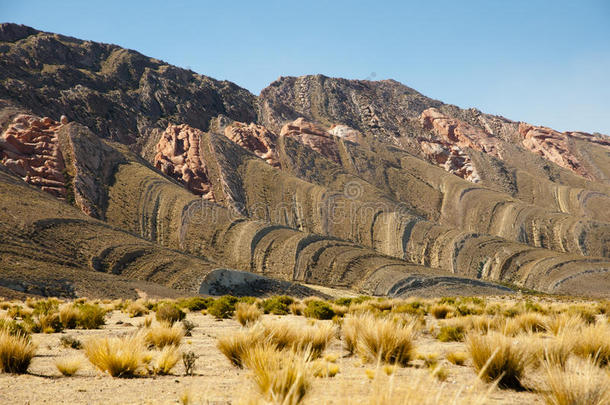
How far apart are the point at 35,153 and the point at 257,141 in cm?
5235

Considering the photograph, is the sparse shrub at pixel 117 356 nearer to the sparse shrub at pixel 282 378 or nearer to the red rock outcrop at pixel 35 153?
the sparse shrub at pixel 282 378

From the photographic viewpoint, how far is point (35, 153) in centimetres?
7606

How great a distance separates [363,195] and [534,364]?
284 ft

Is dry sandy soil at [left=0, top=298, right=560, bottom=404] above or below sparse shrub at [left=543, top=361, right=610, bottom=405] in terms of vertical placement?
below

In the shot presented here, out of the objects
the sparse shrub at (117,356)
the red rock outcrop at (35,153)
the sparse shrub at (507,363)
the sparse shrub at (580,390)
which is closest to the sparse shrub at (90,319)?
the sparse shrub at (117,356)

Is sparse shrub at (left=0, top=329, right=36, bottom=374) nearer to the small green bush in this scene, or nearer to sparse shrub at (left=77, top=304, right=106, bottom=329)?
the small green bush

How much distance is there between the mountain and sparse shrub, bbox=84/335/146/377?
116 ft

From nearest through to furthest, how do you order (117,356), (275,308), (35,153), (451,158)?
(117,356)
(275,308)
(35,153)
(451,158)

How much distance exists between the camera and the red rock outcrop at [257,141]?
106938 millimetres

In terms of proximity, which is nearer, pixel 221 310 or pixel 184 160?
pixel 221 310

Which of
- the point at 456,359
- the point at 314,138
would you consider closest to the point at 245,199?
the point at 314,138

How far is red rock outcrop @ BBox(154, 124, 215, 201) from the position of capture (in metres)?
92.3

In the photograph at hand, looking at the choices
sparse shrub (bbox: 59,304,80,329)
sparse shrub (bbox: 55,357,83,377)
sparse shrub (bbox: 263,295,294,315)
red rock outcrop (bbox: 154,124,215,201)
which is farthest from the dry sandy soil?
red rock outcrop (bbox: 154,124,215,201)

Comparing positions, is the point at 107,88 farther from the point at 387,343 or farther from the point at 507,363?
the point at 507,363
